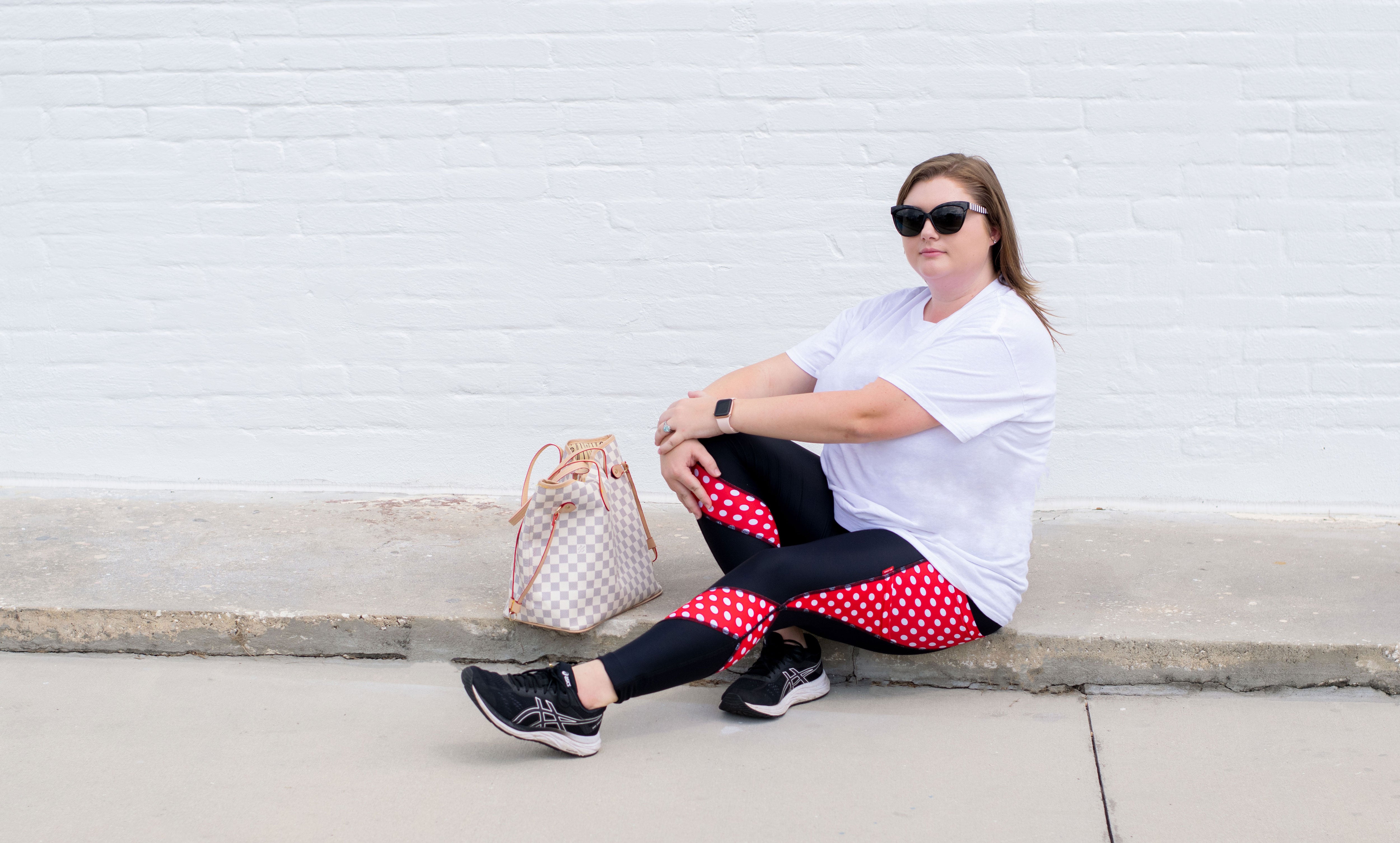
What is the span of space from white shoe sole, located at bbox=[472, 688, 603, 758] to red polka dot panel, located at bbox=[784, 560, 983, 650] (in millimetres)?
507

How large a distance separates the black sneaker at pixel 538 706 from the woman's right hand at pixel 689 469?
0.50 metres

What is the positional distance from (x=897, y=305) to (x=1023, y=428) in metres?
0.49

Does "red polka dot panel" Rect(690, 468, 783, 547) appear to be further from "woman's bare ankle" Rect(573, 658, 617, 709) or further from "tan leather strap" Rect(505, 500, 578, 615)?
"woman's bare ankle" Rect(573, 658, 617, 709)

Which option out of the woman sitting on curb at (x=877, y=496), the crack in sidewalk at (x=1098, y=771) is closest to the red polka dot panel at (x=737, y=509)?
the woman sitting on curb at (x=877, y=496)

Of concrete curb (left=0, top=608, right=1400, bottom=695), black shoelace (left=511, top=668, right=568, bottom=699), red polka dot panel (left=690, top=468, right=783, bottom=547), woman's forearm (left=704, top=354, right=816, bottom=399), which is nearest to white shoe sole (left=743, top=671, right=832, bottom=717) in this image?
concrete curb (left=0, top=608, right=1400, bottom=695)

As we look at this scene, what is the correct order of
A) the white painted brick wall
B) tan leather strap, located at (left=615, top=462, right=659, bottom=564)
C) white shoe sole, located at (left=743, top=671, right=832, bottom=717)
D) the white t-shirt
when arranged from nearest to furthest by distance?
the white t-shirt < white shoe sole, located at (left=743, top=671, right=832, bottom=717) < tan leather strap, located at (left=615, top=462, right=659, bottom=564) < the white painted brick wall

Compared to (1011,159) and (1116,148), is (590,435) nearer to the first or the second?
(1011,159)

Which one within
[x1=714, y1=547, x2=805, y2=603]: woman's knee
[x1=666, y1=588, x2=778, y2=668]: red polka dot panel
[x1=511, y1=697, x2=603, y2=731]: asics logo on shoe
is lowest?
[x1=511, y1=697, x2=603, y2=731]: asics logo on shoe

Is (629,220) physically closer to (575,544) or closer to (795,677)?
(575,544)

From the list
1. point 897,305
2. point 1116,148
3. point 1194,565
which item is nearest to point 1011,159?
point 1116,148

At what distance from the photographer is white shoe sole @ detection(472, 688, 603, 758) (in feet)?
7.38

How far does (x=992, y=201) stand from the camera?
2455mm

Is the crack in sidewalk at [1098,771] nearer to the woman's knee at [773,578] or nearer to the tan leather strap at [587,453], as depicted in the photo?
the woman's knee at [773,578]

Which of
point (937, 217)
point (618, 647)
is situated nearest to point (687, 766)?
point (618, 647)
